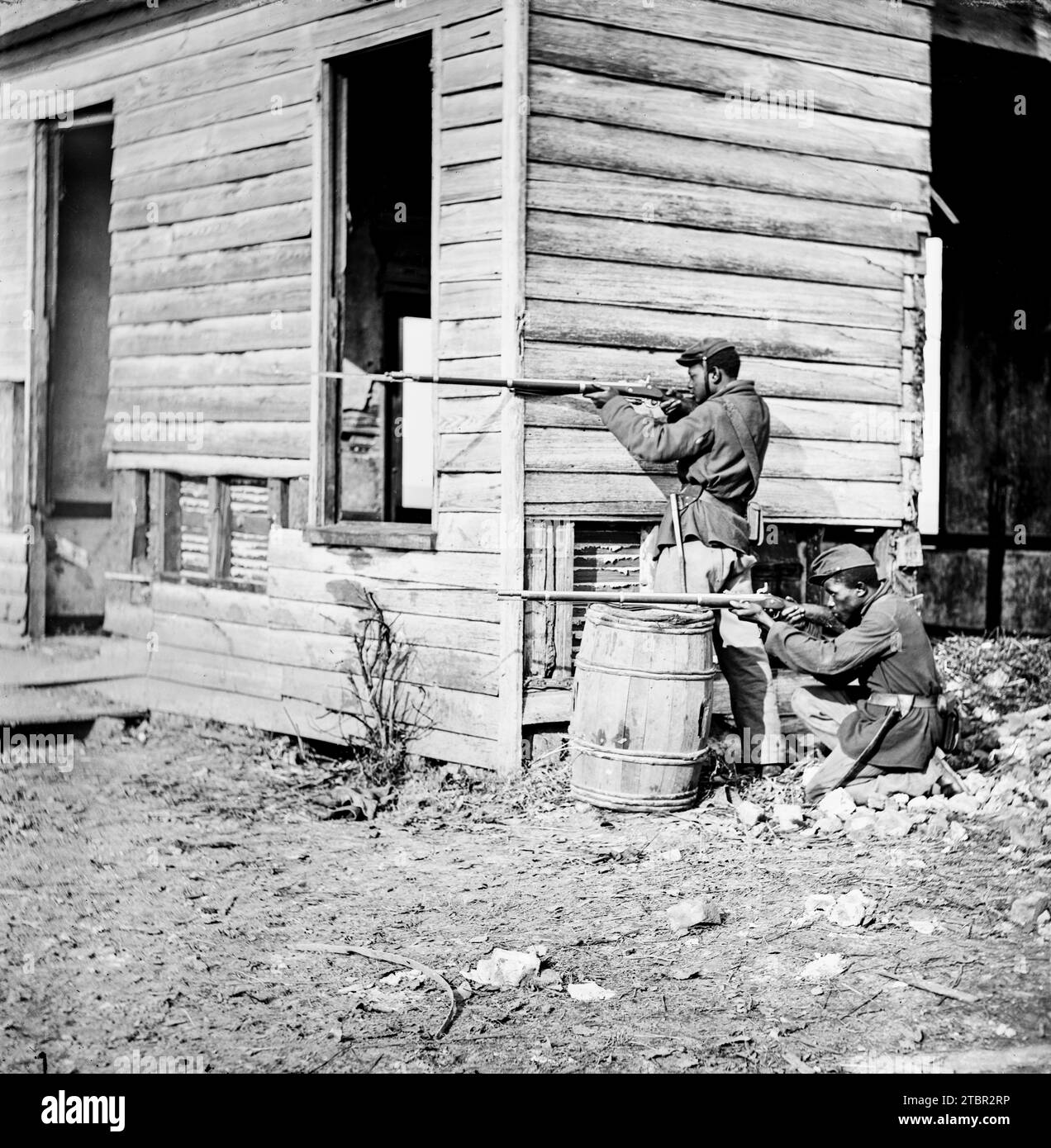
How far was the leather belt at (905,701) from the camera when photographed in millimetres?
6828

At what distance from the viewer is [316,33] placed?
875 centimetres

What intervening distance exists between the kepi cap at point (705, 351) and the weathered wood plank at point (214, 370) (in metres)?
2.43

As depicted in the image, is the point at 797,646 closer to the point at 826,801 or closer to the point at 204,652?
the point at 826,801

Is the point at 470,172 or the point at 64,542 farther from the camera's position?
the point at 64,542

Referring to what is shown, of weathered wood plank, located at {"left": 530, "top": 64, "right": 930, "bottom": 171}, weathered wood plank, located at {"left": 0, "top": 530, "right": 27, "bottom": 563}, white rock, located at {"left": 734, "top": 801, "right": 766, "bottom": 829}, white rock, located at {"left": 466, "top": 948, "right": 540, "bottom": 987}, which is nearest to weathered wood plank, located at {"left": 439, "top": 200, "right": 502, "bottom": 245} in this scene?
weathered wood plank, located at {"left": 530, "top": 64, "right": 930, "bottom": 171}

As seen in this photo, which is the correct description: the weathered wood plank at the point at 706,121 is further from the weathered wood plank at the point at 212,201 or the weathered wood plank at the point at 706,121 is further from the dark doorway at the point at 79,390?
the dark doorway at the point at 79,390

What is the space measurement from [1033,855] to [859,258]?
416 centimetres

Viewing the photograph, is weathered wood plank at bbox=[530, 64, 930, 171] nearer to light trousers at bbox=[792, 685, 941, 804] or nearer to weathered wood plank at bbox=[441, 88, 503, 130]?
weathered wood plank at bbox=[441, 88, 503, 130]

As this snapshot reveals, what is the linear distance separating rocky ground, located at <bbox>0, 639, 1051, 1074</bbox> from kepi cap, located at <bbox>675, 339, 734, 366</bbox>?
2344 millimetres

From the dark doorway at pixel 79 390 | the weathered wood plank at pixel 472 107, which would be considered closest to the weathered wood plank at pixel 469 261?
the weathered wood plank at pixel 472 107

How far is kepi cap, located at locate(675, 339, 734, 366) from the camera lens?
7461 millimetres

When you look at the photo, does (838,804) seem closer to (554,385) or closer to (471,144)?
(554,385)

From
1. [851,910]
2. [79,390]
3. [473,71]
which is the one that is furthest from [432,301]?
[79,390]
